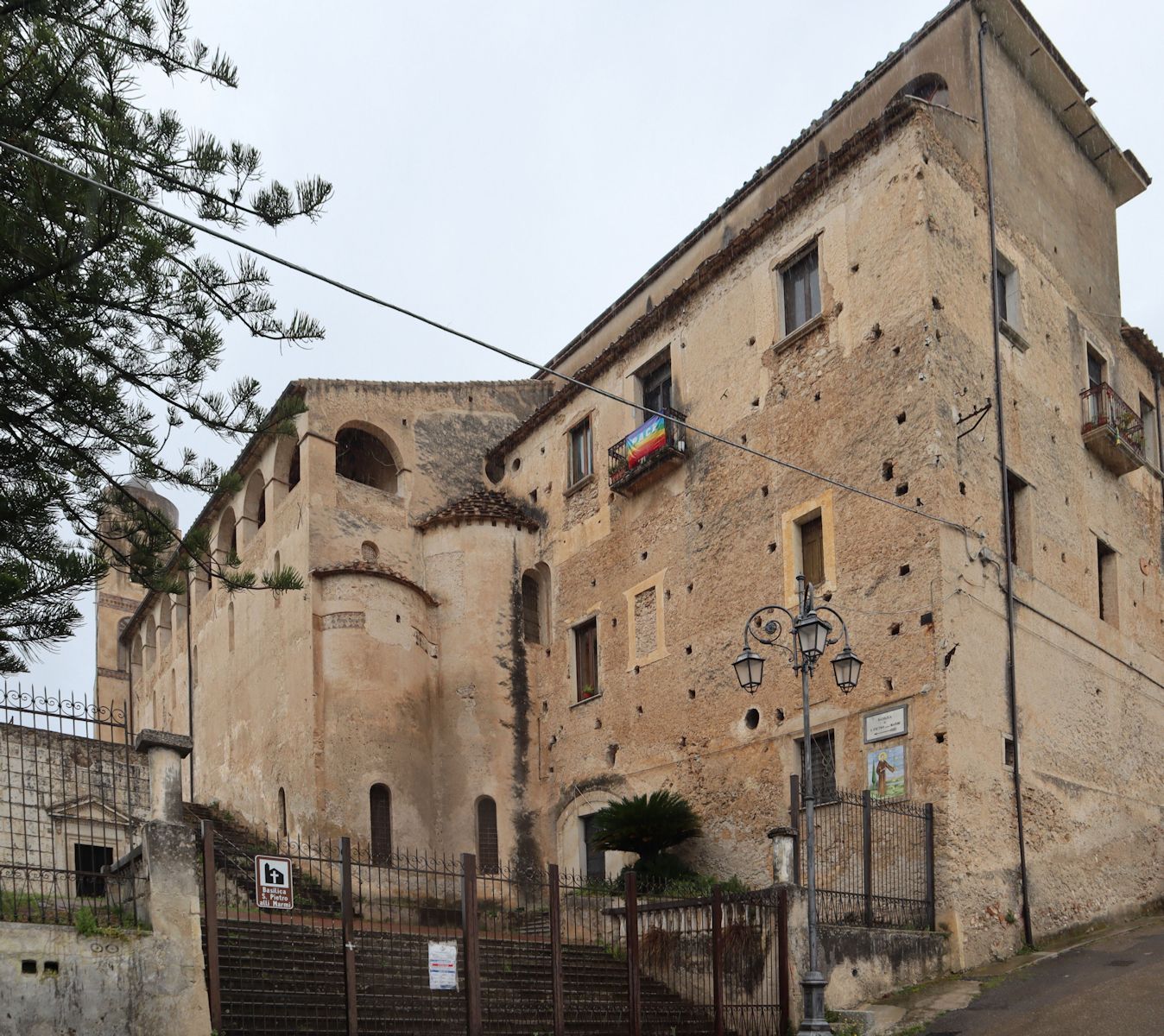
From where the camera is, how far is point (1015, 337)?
20.1 metres

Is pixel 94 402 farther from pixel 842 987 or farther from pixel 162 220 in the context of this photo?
pixel 842 987

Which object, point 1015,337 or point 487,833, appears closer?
point 1015,337

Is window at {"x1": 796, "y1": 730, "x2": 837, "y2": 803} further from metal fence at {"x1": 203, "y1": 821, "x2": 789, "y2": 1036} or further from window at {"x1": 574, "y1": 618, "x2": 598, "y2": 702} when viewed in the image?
window at {"x1": 574, "y1": 618, "x2": 598, "y2": 702}

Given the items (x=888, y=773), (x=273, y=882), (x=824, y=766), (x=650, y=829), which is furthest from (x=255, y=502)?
(x=273, y=882)

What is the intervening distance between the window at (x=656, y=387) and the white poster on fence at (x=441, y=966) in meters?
12.0

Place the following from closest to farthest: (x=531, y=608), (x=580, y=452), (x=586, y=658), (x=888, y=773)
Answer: (x=888, y=773) → (x=586, y=658) → (x=580, y=452) → (x=531, y=608)

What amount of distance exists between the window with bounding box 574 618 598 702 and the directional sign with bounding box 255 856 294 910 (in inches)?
440

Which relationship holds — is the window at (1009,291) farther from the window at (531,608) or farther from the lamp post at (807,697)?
the window at (531,608)

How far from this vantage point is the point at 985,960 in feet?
53.2

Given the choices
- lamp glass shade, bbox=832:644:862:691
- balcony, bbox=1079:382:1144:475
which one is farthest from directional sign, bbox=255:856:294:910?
balcony, bbox=1079:382:1144:475

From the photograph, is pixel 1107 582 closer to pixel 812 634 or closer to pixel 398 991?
pixel 812 634

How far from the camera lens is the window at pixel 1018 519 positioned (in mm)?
19250

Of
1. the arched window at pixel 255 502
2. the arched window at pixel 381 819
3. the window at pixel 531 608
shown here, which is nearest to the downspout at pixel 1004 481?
the window at pixel 531 608

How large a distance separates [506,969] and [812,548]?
7.94 metres
